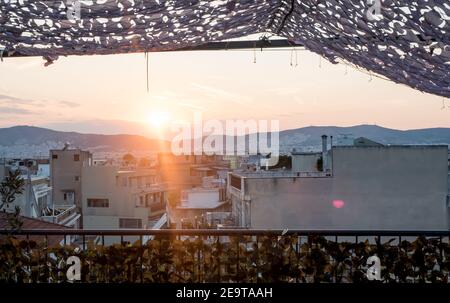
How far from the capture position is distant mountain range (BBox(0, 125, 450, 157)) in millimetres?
5449

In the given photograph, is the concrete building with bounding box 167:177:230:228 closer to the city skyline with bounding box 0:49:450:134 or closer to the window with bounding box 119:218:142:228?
the window with bounding box 119:218:142:228

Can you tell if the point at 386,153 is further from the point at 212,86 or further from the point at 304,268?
the point at 304,268

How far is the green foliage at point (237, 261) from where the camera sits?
2.70 metres

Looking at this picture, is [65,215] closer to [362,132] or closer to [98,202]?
[98,202]

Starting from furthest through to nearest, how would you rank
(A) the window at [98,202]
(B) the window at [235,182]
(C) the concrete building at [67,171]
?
(A) the window at [98,202] → (B) the window at [235,182] → (C) the concrete building at [67,171]

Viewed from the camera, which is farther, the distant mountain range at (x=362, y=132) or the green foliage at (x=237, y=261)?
the distant mountain range at (x=362, y=132)

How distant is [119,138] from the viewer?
9.86 m

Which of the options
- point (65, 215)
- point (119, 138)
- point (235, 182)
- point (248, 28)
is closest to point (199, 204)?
point (235, 182)


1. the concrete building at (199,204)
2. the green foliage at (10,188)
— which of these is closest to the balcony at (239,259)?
the green foliage at (10,188)

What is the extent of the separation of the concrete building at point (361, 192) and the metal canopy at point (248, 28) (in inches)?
372

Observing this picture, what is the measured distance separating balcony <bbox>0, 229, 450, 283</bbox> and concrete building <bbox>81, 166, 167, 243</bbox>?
10.2m

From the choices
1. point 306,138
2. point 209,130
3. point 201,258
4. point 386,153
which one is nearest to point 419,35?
point 201,258

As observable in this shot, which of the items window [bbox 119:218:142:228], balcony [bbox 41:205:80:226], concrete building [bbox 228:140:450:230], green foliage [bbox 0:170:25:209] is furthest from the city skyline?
window [bbox 119:218:142:228]

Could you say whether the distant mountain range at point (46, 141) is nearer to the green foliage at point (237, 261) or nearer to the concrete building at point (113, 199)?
the green foliage at point (237, 261)
